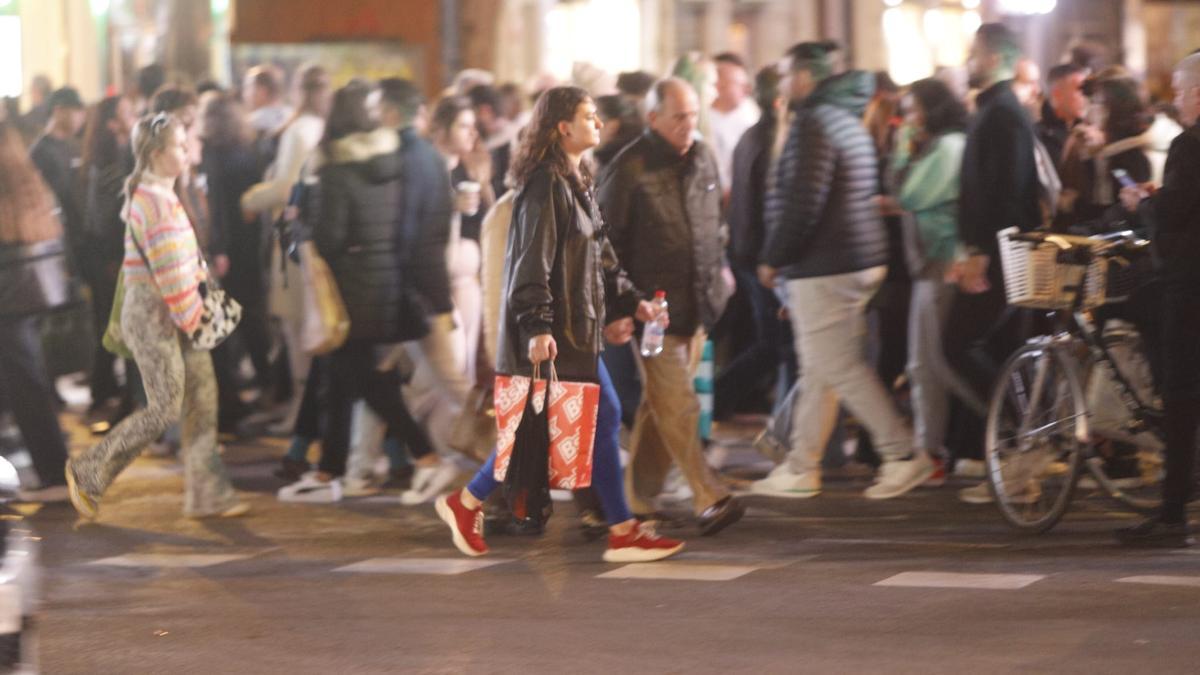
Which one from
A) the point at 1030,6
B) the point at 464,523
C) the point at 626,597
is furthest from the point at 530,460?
the point at 1030,6

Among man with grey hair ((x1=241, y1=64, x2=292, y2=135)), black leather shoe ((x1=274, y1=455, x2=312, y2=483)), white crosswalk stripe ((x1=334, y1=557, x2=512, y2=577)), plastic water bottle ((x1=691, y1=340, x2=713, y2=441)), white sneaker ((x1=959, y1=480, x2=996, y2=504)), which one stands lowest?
black leather shoe ((x1=274, y1=455, x2=312, y2=483))

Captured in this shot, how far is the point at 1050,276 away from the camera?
8977mm

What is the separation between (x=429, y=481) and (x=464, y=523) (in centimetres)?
193

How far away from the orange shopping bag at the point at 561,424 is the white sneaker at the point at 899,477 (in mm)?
2275

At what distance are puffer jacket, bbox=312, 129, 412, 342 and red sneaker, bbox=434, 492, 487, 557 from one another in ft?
6.47

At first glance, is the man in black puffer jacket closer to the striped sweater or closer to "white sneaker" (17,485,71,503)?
the striped sweater

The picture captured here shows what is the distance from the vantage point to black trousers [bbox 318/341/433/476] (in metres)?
10.8

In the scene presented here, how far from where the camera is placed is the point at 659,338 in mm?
9031

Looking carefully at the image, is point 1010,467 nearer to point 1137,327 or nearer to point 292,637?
point 1137,327

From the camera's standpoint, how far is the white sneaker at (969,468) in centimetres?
1098

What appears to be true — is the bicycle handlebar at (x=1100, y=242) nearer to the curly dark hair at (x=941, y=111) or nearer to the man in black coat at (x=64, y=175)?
the curly dark hair at (x=941, y=111)

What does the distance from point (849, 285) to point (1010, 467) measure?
1.39 meters

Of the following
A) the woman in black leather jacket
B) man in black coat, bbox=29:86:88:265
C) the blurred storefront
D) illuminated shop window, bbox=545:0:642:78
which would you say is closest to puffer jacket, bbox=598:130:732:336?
the woman in black leather jacket

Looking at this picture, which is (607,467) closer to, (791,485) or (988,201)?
(791,485)
